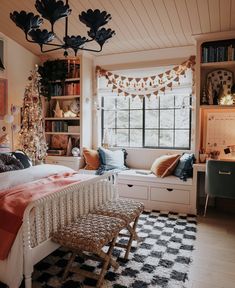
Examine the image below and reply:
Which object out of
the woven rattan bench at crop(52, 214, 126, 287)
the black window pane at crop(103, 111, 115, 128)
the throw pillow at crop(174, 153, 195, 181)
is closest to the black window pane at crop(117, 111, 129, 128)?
the black window pane at crop(103, 111, 115, 128)

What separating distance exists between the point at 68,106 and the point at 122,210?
9.56ft

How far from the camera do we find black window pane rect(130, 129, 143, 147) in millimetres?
4742

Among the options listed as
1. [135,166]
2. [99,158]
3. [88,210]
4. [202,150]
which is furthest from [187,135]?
[88,210]

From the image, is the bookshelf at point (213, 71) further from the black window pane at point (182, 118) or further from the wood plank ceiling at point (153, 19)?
the black window pane at point (182, 118)

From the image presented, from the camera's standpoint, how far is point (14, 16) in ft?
7.13

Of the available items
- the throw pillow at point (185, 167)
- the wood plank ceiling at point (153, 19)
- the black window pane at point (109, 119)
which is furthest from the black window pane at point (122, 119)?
the throw pillow at point (185, 167)

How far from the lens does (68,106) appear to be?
16.1 feet

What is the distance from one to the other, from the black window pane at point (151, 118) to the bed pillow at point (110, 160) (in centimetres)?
74

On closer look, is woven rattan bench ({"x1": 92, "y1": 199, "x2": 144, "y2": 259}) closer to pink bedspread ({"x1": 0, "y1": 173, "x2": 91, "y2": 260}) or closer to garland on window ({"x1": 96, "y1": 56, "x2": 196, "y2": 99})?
pink bedspread ({"x1": 0, "y1": 173, "x2": 91, "y2": 260})

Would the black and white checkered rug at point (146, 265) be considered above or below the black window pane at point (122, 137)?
below

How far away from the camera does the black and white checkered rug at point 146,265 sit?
6.93 ft

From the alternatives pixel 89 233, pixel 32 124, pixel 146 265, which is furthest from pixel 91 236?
pixel 32 124

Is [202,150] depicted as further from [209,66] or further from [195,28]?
[195,28]

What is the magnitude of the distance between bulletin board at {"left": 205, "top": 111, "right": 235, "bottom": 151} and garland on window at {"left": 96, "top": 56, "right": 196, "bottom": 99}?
80 cm
